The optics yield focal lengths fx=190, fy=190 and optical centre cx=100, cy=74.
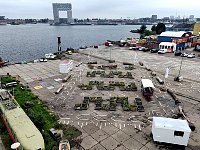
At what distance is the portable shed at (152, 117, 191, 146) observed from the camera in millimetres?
22328

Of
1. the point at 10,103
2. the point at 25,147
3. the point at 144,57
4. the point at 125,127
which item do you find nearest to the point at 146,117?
the point at 125,127

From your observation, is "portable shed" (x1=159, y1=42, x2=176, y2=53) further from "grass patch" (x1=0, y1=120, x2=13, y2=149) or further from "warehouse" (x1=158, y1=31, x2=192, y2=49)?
"grass patch" (x1=0, y1=120, x2=13, y2=149)

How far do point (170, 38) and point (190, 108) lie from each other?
216 ft

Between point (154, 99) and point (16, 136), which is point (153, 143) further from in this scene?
point (16, 136)

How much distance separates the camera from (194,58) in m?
72.1

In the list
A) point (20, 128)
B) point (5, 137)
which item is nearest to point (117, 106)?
point (20, 128)

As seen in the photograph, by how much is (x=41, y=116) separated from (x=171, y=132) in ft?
54.8

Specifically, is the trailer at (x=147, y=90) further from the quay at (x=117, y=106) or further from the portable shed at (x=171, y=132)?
the portable shed at (x=171, y=132)

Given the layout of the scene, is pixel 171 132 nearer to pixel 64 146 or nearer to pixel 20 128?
pixel 64 146

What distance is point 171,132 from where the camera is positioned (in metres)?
22.5

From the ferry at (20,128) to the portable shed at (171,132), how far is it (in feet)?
44.0

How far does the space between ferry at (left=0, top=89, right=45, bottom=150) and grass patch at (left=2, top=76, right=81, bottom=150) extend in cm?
187

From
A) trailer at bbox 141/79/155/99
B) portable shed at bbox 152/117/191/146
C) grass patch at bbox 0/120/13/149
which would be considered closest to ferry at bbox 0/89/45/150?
grass patch at bbox 0/120/13/149

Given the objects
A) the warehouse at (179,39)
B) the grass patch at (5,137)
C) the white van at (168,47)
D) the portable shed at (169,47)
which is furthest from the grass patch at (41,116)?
the warehouse at (179,39)
